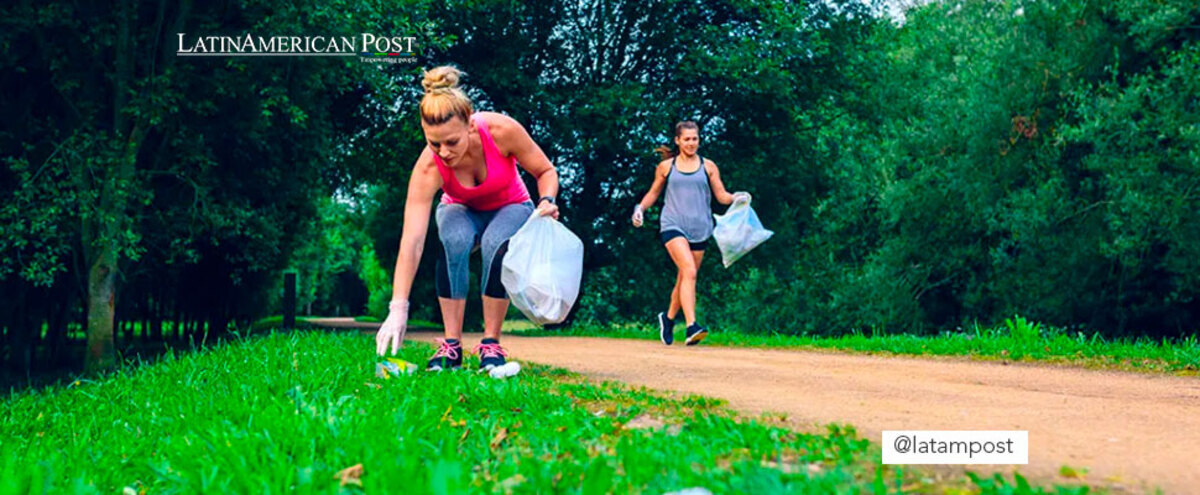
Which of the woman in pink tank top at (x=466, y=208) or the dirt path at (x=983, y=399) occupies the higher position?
the woman in pink tank top at (x=466, y=208)

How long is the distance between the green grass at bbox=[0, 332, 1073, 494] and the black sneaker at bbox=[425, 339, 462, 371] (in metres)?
0.26

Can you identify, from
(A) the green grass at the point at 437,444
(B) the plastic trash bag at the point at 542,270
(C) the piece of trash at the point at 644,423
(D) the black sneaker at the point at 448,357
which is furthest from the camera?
(D) the black sneaker at the point at 448,357

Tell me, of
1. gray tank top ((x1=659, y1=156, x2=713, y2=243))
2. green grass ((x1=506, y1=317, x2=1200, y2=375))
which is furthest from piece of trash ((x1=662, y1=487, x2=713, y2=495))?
gray tank top ((x1=659, y1=156, x2=713, y2=243))

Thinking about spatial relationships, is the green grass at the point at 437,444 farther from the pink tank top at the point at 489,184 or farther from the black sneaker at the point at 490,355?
the pink tank top at the point at 489,184

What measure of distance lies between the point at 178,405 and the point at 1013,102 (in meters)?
15.3

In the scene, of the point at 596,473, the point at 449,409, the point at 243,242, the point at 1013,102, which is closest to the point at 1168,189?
the point at 1013,102

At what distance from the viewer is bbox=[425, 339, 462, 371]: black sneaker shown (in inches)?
243

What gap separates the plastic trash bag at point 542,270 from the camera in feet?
18.4

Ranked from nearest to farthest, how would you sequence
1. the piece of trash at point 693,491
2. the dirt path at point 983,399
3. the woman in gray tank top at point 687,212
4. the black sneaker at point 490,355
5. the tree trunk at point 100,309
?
the piece of trash at point 693,491
the dirt path at point 983,399
the black sneaker at point 490,355
the woman in gray tank top at point 687,212
the tree trunk at point 100,309

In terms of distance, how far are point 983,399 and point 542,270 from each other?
7.58 feet

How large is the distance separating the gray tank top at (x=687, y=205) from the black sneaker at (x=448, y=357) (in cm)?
461

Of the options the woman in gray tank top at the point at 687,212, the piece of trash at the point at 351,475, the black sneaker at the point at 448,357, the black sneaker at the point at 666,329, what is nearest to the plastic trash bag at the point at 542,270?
the black sneaker at the point at 448,357

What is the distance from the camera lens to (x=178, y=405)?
5.50 m

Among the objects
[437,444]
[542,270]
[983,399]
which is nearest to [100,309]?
[542,270]
